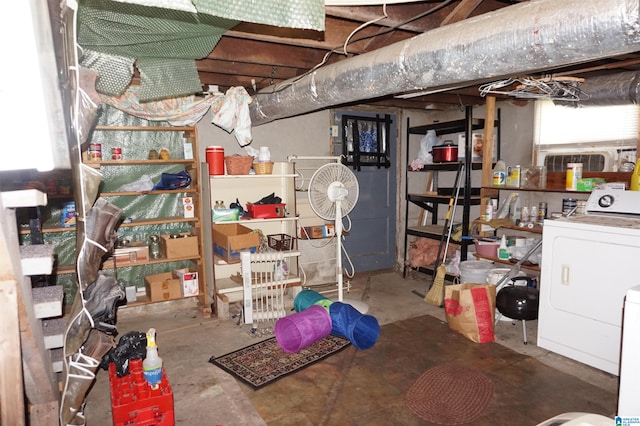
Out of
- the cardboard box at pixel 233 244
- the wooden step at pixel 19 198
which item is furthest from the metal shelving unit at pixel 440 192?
the wooden step at pixel 19 198

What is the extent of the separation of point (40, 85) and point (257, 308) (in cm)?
319

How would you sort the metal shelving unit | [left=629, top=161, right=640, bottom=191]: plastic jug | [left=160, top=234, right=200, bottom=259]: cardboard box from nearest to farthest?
[left=629, top=161, right=640, bottom=191]: plastic jug, [left=160, top=234, right=200, bottom=259]: cardboard box, the metal shelving unit

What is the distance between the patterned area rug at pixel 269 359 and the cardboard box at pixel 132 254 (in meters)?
1.40

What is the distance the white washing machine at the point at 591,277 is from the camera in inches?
106

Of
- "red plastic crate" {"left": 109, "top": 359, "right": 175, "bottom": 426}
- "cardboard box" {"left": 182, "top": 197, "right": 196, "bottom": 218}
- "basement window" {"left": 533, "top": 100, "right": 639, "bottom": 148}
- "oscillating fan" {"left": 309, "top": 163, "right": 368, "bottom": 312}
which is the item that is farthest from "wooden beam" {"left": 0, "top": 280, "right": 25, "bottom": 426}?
"basement window" {"left": 533, "top": 100, "right": 639, "bottom": 148}

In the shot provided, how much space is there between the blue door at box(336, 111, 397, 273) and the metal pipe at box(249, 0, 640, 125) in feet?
7.90

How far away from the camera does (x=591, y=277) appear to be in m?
2.84

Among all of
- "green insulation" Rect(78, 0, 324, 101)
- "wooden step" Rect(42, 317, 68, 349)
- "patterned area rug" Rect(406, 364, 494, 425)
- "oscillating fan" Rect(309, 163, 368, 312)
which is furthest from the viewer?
"oscillating fan" Rect(309, 163, 368, 312)

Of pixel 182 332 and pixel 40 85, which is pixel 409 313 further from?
pixel 40 85

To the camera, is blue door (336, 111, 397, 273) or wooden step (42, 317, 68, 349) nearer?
wooden step (42, 317, 68, 349)

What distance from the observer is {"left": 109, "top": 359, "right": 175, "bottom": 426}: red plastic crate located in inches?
81.6

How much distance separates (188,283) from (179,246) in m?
0.41

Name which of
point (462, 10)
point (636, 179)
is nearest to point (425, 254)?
point (636, 179)

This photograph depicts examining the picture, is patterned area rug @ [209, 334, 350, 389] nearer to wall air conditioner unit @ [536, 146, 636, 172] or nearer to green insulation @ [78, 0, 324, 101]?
green insulation @ [78, 0, 324, 101]
